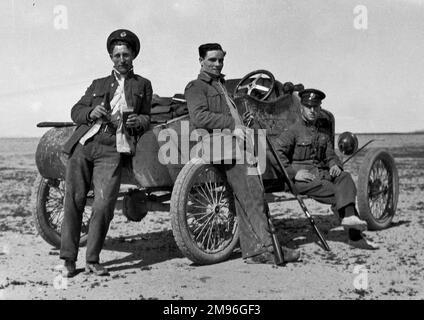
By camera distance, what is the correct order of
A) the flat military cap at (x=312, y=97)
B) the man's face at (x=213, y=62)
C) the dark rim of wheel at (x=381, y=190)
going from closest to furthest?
the man's face at (x=213, y=62)
the flat military cap at (x=312, y=97)
the dark rim of wheel at (x=381, y=190)

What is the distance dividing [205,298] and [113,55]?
2.30 metres

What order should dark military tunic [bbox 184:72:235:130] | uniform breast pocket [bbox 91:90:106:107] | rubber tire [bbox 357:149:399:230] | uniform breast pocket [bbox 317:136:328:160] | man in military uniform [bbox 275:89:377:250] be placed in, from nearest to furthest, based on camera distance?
uniform breast pocket [bbox 91:90:106:107] < dark military tunic [bbox 184:72:235:130] < man in military uniform [bbox 275:89:377:250] < uniform breast pocket [bbox 317:136:328:160] < rubber tire [bbox 357:149:399:230]

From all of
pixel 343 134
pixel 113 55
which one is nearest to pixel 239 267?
pixel 113 55

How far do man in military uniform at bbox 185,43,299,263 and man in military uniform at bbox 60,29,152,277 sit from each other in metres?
0.59

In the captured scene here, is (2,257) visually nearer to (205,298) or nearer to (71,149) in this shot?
(71,149)

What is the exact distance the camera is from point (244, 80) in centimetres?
759

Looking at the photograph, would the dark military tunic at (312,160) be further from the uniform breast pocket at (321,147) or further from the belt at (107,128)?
the belt at (107,128)

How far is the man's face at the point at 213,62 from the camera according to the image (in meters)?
5.68

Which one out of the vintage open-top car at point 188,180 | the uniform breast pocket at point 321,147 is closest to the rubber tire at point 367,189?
the vintage open-top car at point 188,180

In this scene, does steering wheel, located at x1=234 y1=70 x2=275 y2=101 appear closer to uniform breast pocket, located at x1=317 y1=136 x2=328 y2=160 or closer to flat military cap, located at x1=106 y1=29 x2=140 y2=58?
uniform breast pocket, located at x1=317 y1=136 x2=328 y2=160

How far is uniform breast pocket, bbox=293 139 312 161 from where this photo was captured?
6.67m

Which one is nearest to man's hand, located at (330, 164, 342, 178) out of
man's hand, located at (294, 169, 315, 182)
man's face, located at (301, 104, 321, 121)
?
man's hand, located at (294, 169, 315, 182)

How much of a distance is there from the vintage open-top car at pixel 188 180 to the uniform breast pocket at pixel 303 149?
1.25 ft

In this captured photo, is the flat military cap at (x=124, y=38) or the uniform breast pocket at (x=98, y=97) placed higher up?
the flat military cap at (x=124, y=38)
